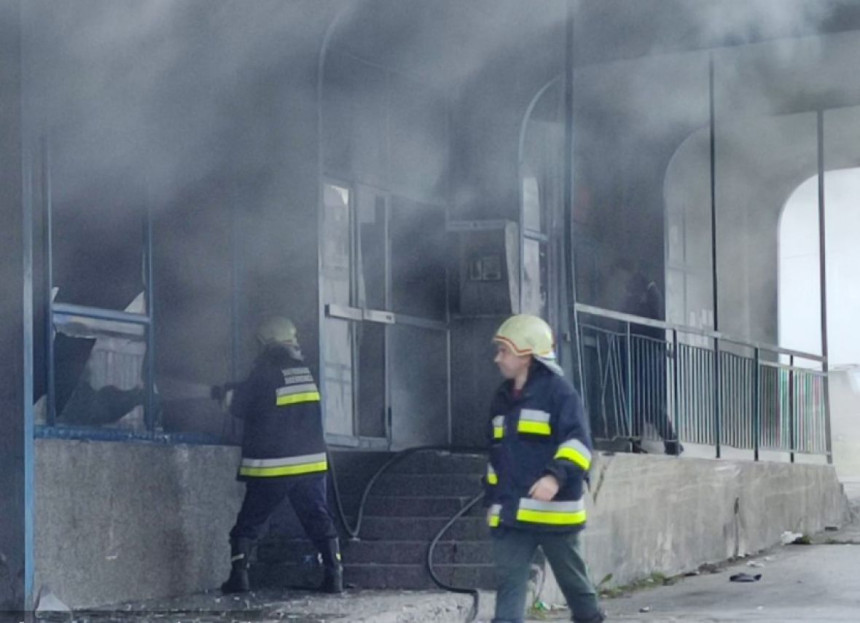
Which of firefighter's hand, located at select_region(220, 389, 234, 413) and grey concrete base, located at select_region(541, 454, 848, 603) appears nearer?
firefighter's hand, located at select_region(220, 389, 234, 413)

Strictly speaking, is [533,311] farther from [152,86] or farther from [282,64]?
[152,86]

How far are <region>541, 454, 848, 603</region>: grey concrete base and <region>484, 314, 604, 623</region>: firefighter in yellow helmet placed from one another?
2.46 metres

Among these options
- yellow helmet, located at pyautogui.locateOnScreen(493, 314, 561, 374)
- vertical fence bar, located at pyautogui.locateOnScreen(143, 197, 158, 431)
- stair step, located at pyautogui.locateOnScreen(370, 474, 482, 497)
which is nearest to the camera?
yellow helmet, located at pyautogui.locateOnScreen(493, 314, 561, 374)

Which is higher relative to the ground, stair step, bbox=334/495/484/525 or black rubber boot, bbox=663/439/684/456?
black rubber boot, bbox=663/439/684/456

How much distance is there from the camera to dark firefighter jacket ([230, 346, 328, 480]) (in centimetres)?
1013

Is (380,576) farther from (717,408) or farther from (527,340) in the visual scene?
(717,408)

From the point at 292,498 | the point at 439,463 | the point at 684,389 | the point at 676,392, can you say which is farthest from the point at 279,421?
the point at 684,389

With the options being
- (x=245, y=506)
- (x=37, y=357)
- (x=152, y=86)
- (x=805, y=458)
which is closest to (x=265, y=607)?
(x=245, y=506)

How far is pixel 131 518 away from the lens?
32.2 feet

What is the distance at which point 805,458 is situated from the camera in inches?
682

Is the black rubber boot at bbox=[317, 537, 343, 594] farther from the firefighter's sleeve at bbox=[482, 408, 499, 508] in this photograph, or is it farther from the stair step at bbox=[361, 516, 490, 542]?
the firefighter's sleeve at bbox=[482, 408, 499, 508]

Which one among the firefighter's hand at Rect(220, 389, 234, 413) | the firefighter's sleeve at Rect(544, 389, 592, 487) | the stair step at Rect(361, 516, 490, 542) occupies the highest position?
the firefighter's hand at Rect(220, 389, 234, 413)

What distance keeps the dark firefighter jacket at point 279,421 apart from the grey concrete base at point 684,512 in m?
1.61

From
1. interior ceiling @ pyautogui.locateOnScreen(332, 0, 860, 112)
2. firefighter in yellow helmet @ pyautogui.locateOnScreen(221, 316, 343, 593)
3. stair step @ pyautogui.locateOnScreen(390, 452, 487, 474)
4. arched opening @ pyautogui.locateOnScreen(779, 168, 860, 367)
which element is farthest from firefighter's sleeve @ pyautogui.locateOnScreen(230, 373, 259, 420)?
arched opening @ pyautogui.locateOnScreen(779, 168, 860, 367)
